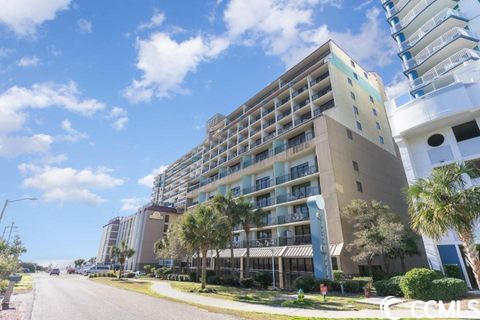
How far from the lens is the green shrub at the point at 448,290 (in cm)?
1684

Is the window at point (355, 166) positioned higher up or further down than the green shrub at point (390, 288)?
higher up

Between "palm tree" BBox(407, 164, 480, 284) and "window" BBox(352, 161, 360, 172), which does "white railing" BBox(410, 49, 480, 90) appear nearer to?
"window" BBox(352, 161, 360, 172)

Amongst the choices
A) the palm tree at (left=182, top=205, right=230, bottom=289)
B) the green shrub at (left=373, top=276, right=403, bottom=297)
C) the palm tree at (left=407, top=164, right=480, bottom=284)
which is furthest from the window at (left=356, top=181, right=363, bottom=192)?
the palm tree at (left=407, top=164, right=480, bottom=284)

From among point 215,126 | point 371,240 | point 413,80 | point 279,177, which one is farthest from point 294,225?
point 215,126

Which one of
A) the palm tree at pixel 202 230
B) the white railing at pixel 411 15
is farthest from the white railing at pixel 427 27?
the palm tree at pixel 202 230

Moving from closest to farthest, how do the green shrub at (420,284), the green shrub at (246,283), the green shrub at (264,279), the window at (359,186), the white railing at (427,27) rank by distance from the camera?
1. the green shrub at (420,284)
2. the white railing at (427,27)
3. the green shrub at (246,283)
4. the green shrub at (264,279)
5. the window at (359,186)

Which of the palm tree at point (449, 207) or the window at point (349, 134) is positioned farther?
the window at point (349, 134)

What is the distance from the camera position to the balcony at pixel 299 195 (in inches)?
1373

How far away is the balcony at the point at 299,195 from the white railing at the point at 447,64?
16.8 m

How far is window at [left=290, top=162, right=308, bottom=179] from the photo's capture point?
37.6m

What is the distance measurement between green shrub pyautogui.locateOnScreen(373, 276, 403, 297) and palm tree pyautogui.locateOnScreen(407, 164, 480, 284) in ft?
24.1

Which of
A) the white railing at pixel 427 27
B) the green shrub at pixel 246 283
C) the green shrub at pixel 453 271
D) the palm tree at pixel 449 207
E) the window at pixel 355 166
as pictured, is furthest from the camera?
the window at pixel 355 166

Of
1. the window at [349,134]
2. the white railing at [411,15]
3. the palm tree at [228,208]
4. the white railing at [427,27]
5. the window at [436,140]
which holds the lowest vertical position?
the palm tree at [228,208]

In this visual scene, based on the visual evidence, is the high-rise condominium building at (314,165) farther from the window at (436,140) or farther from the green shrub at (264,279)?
the window at (436,140)
